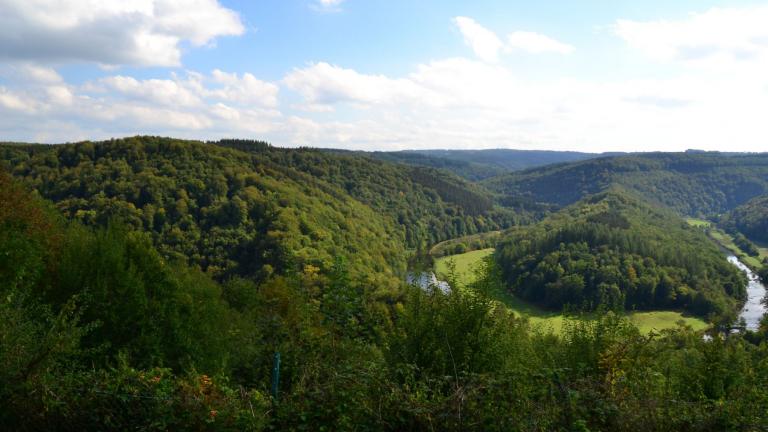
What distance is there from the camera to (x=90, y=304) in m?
17.3

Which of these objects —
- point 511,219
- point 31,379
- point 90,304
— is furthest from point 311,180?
point 31,379

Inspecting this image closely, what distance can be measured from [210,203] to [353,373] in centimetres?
9349

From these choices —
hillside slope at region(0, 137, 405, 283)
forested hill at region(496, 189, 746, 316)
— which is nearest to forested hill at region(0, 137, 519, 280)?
hillside slope at region(0, 137, 405, 283)

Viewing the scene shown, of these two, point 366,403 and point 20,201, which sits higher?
point 20,201

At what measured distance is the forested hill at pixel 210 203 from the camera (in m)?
82.1

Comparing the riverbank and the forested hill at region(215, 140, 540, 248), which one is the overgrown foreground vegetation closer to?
Result: the riverbank

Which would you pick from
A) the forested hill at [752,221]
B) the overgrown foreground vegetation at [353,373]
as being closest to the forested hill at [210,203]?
the overgrown foreground vegetation at [353,373]

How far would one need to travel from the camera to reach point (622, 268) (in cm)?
9925

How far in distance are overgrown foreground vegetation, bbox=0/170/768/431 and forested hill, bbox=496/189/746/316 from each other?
227 ft

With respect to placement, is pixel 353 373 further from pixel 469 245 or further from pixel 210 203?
pixel 469 245

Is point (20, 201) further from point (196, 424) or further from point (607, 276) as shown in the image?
point (607, 276)

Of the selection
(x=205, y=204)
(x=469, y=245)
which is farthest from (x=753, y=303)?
(x=205, y=204)

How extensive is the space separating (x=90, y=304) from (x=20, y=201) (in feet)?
25.8

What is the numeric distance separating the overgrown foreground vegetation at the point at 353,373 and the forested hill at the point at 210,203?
52.8m
